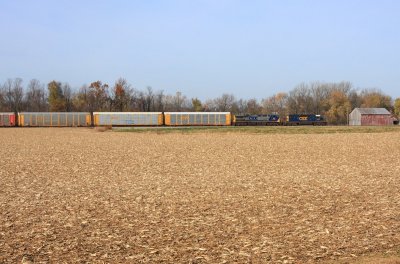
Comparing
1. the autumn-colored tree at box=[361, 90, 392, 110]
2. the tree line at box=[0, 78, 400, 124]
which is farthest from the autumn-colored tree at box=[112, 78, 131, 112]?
the autumn-colored tree at box=[361, 90, 392, 110]

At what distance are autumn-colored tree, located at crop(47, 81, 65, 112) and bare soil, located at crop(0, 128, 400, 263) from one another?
104 meters

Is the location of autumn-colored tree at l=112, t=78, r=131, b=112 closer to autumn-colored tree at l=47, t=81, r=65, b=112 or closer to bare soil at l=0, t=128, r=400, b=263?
autumn-colored tree at l=47, t=81, r=65, b=112

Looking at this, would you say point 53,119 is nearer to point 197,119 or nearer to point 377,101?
point 197,119

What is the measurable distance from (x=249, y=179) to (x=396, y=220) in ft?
24.8

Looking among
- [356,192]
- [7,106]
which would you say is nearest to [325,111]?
[7,106]

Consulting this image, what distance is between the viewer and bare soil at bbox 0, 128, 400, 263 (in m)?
8.33

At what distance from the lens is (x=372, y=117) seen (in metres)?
106

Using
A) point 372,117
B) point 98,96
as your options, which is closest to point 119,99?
point 98,96

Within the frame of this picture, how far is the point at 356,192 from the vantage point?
47.2 ft

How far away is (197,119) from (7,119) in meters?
35.0

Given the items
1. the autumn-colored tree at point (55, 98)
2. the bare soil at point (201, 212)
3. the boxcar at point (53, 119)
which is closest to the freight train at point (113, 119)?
the boxcar at point (53, 119)

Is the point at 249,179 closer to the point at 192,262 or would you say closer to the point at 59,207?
the point at 59,207

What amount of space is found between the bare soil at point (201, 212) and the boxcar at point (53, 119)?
58570mm

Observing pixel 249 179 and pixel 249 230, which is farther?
pixel 249 179
